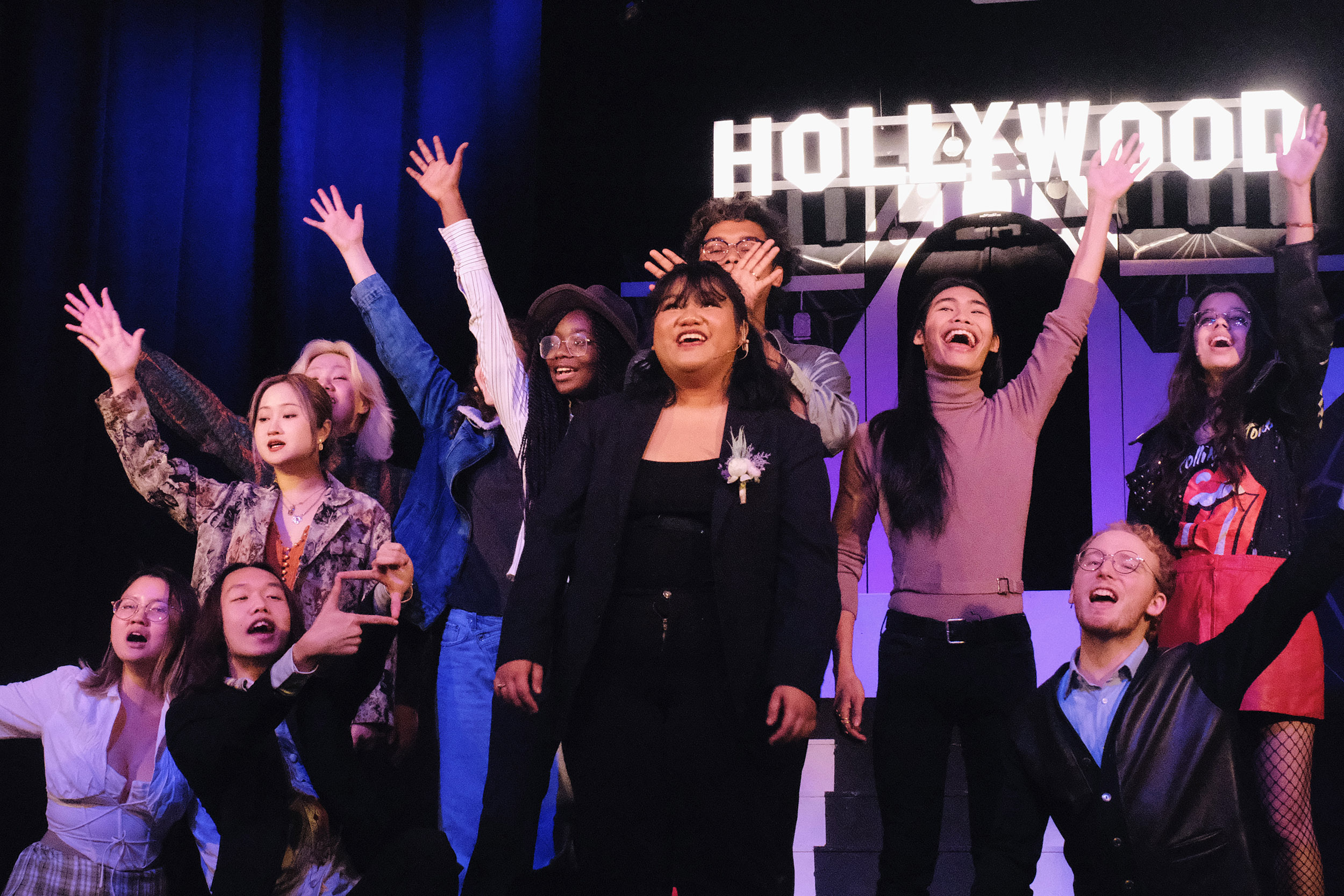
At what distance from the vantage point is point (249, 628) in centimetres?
267

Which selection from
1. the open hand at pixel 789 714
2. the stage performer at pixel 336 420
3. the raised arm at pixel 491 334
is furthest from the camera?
the stage performer at pixel 336 420

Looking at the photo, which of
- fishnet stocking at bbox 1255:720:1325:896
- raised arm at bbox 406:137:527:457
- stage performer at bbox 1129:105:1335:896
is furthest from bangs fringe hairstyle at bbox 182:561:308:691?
fishnet stocking at bbox 1255:720:1325:896

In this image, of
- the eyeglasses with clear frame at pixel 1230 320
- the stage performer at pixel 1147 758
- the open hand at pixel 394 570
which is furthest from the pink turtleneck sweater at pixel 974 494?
the open hand at pixel 394 570

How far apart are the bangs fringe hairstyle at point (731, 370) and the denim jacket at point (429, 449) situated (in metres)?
0.91

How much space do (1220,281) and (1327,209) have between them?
1.45 ft

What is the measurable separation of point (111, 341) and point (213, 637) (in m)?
1.21

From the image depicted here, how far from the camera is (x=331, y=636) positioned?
2.45m

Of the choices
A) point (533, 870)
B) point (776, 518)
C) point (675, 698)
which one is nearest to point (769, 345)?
point (776, 518)

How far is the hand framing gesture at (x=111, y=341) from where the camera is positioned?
3406mm

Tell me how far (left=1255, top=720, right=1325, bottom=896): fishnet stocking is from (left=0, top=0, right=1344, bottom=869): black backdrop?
2.52 m

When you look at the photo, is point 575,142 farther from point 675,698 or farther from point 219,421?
point 675,698

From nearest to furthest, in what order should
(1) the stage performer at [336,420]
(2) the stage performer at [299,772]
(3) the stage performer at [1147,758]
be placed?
(3) the stage performer at [1147,758] < (2) the stage performer at [299,772] < (1) the stage performer at [336,420]

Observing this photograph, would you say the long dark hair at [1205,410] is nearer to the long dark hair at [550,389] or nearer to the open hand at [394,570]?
the long dark hair at [550,389]

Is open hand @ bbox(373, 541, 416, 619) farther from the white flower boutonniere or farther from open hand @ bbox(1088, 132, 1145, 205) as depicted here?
open hand @ bbox(1088, 132, 1145, 205)
